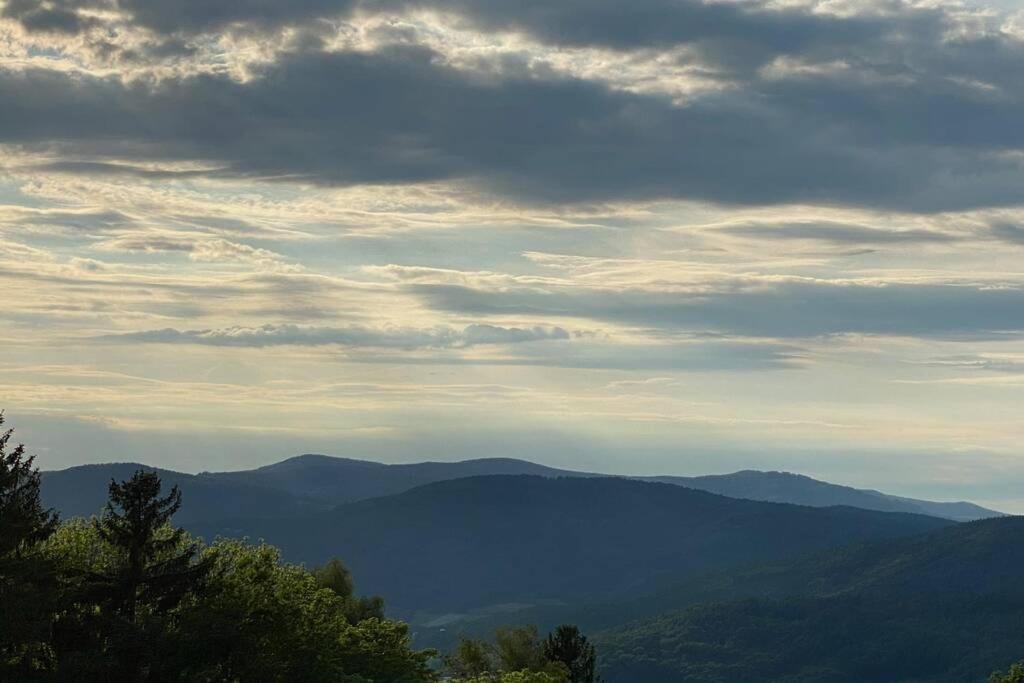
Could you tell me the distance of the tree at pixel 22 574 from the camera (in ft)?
222

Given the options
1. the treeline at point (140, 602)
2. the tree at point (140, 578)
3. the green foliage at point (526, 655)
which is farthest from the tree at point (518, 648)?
the tree at point (140, 578)

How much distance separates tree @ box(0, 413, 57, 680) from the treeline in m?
0.08

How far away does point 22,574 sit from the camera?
231 ft

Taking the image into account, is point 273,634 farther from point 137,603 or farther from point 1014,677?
point 1014,677

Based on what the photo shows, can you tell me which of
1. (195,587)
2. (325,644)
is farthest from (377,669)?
(195,587)

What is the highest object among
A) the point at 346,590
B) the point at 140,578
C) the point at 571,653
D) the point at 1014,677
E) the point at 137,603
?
the point at 140,578

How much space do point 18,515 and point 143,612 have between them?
10330 millimetres

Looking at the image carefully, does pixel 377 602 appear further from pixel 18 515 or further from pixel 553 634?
pixel 18 515

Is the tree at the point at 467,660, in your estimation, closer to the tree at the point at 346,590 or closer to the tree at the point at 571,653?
the tree at the point at 571,653

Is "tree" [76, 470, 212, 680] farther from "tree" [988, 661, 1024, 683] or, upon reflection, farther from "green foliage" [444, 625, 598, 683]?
"tree" [988, 661, 1024, 683]

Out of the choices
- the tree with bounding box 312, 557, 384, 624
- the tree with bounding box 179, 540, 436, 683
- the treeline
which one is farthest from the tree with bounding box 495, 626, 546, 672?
the treeline

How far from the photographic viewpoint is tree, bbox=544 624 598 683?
155250mm

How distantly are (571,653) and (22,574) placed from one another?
94862mm

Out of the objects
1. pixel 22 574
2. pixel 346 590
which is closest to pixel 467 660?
pixel 346 590
